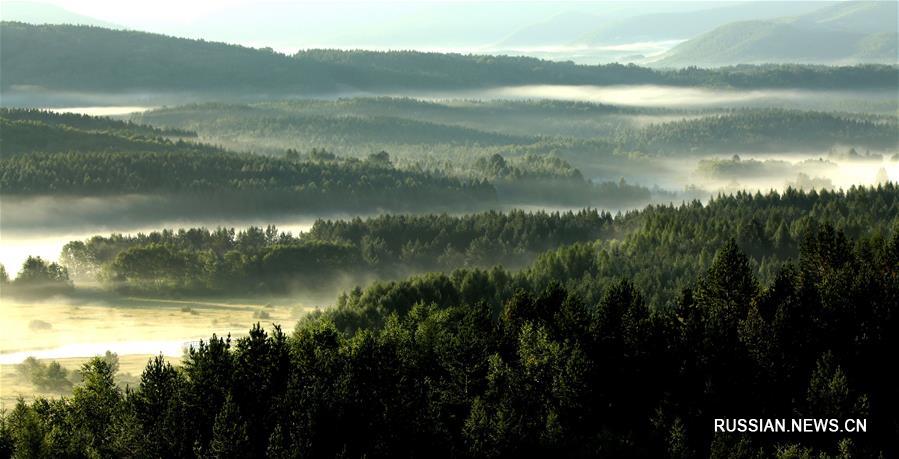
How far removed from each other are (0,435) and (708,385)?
5415cm

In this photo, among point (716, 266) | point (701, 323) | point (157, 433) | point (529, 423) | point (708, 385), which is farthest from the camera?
point (716, 266)

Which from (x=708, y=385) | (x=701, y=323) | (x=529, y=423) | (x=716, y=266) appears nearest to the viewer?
(x=529, y=423)

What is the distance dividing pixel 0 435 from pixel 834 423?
201 ft

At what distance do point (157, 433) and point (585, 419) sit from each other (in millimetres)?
33899

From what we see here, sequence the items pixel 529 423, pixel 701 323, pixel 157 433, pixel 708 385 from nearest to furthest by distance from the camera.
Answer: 1. pixel 157 433
2. pixel 529 423
3. pixel 708 385
4. pixel 701 323

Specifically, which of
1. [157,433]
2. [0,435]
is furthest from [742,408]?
[0,435]

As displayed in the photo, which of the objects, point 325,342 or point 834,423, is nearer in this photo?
point 834,423

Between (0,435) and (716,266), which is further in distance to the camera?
(716,266)

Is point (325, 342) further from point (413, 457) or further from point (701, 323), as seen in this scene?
point (701, 323)

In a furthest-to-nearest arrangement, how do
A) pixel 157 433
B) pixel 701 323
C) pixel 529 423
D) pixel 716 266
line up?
pixel 716 266 < pixel 701 323 < pixel 529 423 < pixel 157 433

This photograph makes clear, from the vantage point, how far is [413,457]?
346 feet

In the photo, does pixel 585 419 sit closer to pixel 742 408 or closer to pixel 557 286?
pixel 742 408

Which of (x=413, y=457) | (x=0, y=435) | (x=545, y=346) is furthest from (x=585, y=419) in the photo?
(x=0, y=435)

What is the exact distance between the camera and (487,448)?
354 ft
